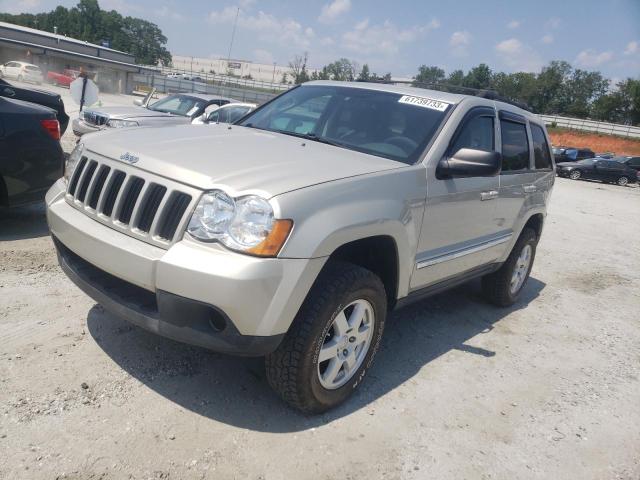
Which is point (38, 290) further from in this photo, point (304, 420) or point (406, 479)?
point (406, 479)

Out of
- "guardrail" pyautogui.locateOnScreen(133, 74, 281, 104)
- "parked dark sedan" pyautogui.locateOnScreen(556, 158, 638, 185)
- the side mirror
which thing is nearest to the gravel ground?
the side mirror

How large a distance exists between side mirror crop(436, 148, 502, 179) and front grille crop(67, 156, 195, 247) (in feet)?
5.55

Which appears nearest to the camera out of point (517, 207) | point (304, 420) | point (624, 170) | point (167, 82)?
point (304, 420)

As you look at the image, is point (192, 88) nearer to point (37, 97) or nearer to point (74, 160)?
point (37, 97)

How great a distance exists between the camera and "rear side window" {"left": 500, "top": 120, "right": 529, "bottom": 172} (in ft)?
14.5

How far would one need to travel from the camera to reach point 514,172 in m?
4.53

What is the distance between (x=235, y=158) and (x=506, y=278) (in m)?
3.28

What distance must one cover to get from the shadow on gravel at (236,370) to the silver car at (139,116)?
6.19m

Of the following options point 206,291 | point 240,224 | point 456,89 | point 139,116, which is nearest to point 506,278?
point 456,89

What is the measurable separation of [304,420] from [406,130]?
2004 millimetres

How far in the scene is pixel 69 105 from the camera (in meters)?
20.5

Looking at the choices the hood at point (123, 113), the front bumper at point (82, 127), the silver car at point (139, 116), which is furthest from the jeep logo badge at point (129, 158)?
the front bumper at point (82, 127)

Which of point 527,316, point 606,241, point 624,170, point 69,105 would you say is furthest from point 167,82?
point 527,316

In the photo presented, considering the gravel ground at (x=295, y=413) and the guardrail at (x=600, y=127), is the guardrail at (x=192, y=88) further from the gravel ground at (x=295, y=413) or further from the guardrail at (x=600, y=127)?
the gravel ground at (x=295, y=413)
